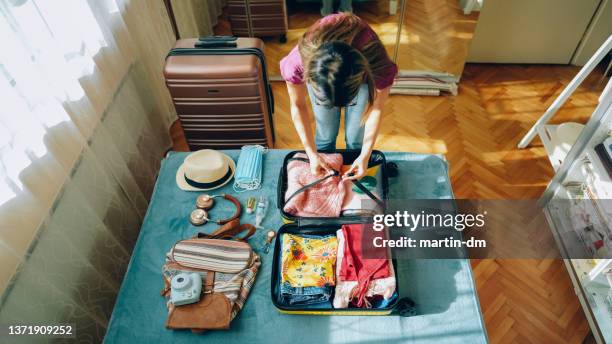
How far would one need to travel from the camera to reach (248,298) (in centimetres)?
129

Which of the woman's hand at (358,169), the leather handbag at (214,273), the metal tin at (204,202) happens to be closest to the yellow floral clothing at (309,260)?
the leather handbag at (214,273)

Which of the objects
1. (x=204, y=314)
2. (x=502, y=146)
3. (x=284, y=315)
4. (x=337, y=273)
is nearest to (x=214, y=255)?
(x=204, y=314)

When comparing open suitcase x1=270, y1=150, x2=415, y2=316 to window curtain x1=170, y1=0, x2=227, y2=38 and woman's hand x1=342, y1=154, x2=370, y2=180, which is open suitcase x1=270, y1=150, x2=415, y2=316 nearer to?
woman's hand x1=342, y1=154, x2=370, y2=180

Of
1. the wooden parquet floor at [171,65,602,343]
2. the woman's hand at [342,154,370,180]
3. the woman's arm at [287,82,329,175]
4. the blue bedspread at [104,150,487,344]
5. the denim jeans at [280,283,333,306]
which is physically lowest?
the wooden parquet floor at [171,65,602,343]

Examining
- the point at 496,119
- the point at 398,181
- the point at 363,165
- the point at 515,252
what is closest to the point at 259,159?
the point at 363,165

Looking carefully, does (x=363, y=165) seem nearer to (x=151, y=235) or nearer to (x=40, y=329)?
(x=151, y=235)

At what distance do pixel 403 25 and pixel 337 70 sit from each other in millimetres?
1652

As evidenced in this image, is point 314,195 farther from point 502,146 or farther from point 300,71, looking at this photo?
point 502,146

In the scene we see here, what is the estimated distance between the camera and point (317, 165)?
1.46m

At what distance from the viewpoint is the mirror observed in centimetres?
241

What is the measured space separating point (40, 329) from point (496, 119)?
7.95ft

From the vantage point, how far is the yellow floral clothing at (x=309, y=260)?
4.12ft

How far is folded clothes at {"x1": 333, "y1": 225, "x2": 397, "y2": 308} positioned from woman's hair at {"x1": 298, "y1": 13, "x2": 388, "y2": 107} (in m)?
0.50

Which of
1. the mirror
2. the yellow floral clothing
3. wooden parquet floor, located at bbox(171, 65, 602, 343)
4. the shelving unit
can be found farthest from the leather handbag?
the mirror
